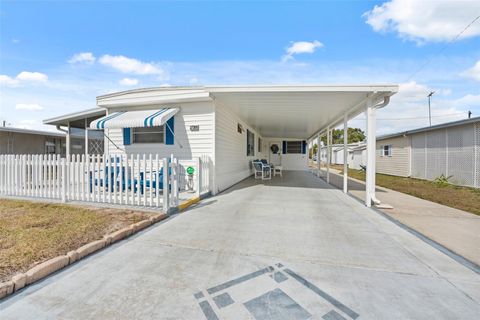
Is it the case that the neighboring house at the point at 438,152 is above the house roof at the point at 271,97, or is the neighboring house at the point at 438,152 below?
below

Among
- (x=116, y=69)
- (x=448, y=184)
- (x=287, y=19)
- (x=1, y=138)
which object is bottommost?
(x=448, y=184)

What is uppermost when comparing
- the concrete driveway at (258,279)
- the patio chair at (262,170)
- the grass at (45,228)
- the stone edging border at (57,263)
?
the patio chair at (262,170)

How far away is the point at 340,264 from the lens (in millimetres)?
2594

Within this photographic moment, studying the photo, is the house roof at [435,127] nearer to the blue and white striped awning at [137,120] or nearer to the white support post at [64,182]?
the blue and white striped awning at [137,120]

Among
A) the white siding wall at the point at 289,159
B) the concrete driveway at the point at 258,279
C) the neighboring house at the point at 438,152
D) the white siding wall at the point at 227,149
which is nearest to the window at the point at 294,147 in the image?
the white siding wall at the point at 289,159

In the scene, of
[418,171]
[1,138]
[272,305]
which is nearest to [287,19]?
[272,305]

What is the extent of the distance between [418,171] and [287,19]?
12.0 meters

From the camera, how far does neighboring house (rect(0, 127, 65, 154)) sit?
38.6ft

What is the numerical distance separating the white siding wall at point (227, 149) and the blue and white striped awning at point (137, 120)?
58.0 inches

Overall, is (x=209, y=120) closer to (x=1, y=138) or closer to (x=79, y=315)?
(x=79, y=315)

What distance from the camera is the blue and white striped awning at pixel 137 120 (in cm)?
620

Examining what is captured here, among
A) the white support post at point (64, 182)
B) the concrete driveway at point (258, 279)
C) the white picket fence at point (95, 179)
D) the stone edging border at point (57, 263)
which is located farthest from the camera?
the white support post at point (64, 182)

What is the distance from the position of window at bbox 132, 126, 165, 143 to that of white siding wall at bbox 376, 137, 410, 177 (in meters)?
15.2

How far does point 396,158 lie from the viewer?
1603cm
